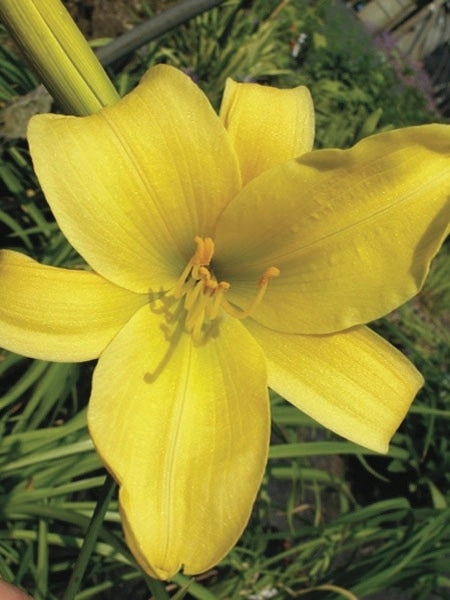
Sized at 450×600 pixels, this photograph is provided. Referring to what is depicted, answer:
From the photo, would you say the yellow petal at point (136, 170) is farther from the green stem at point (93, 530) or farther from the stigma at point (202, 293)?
the green stem at point (93, 530)

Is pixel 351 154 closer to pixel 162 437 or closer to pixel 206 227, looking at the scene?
pixel 206 227

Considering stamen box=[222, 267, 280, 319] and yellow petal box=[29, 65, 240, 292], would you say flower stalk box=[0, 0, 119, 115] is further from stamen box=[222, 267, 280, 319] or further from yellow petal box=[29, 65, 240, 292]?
stamen box=[222, 267, 280, 319]

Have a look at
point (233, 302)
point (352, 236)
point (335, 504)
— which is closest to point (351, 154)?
point (352, 236)

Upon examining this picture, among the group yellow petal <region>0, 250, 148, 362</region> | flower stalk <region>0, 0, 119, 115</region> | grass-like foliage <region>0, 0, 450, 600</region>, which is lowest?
grass-like foliage <region>0, 0, 450, 600</region>

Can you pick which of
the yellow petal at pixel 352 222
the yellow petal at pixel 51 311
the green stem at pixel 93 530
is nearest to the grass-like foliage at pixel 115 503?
the green stem at pixel 93 530

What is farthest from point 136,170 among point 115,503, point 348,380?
point 115,503

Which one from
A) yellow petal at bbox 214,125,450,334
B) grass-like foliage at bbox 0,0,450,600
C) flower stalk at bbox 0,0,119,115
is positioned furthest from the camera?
grass-like foliage at bbox 0,0,450,600

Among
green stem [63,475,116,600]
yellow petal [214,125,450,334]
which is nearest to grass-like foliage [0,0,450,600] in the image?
green stem [63,475,116,600]
